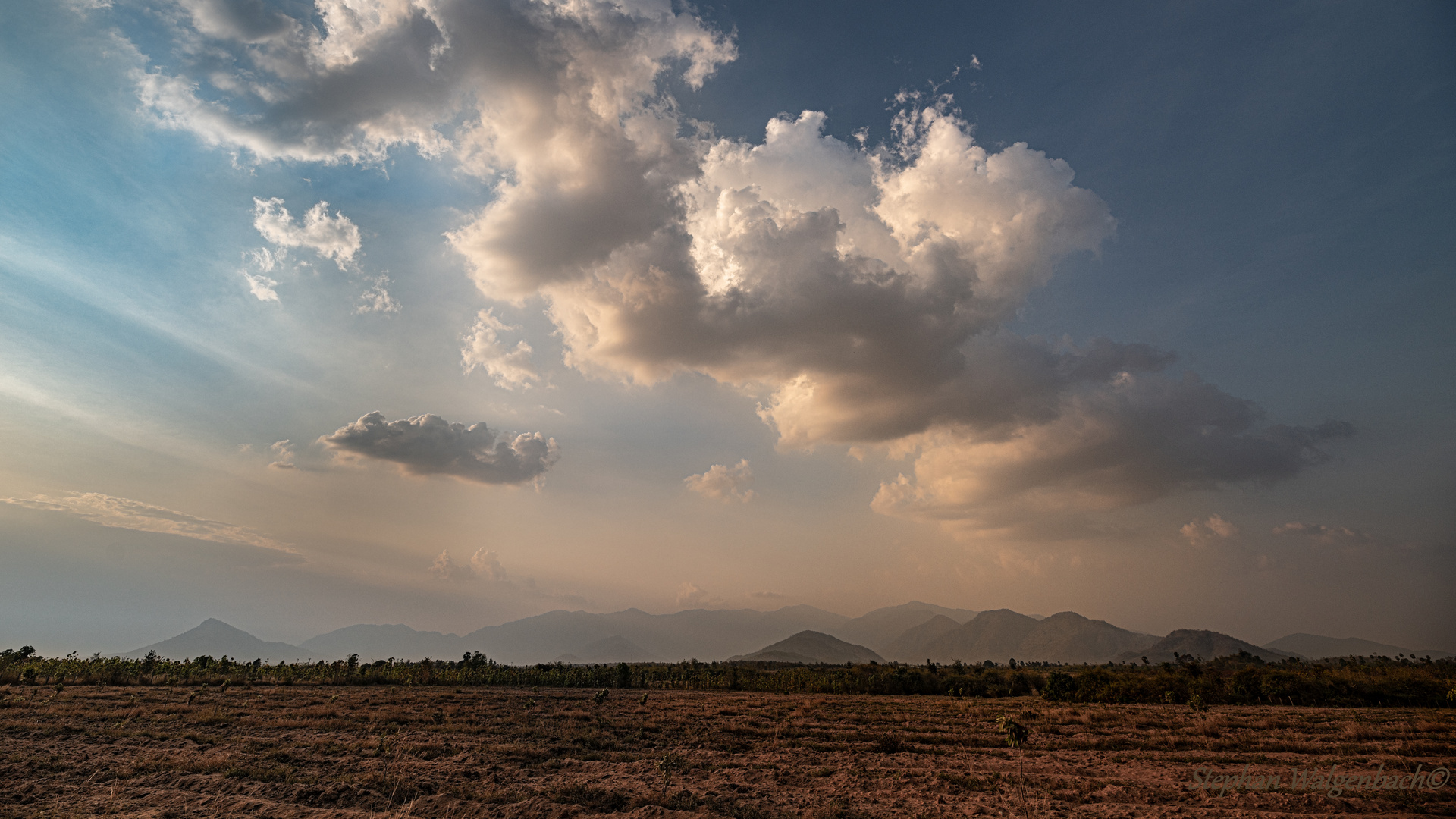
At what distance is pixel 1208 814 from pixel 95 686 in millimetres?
74963

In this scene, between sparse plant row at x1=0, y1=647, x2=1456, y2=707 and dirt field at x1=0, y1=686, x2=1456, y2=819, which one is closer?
dirt field at x1=0, y1=686, x2=1456, y2=819

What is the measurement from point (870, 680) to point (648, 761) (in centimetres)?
6221

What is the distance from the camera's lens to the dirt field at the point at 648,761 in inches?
735

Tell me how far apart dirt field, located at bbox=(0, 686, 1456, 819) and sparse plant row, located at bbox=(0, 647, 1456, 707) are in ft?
37.9

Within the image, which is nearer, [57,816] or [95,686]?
[57,816]

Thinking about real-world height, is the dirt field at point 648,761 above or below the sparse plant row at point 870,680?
above

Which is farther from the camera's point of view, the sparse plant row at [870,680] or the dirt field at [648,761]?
the sparse plant row at [870,680]

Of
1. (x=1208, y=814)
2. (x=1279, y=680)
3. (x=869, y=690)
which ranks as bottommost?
(x=869, y=690)

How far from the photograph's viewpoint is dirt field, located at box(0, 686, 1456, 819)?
18672mm

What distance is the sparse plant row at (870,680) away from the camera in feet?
170

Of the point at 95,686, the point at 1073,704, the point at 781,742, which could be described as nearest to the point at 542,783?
the point at 781,742

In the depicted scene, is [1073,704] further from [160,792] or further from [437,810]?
[160,792]

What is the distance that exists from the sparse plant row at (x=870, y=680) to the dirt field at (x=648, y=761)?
11550 millimetres

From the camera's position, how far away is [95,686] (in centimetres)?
4588
